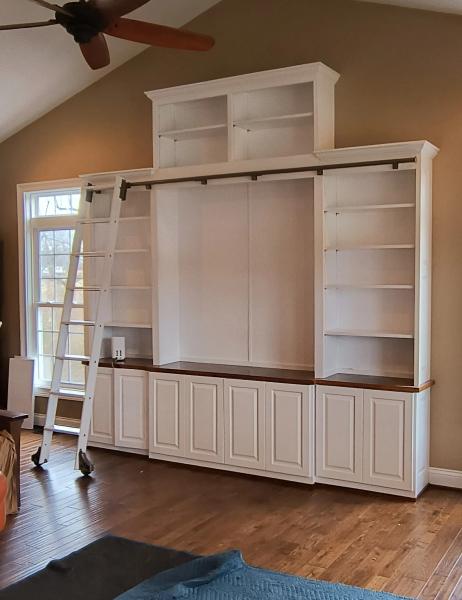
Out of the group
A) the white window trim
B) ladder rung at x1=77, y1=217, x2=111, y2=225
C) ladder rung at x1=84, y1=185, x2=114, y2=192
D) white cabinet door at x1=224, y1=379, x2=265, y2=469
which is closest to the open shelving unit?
white cabinet door at x1=224, y1=379, x2=265, y2=469

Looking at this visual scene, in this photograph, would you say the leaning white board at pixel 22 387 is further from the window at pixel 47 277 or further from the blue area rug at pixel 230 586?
the blue area rug at pixel 230 586

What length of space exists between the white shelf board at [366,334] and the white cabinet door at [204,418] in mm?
971

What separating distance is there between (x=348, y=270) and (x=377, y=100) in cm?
127

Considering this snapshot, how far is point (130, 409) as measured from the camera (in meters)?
5.93

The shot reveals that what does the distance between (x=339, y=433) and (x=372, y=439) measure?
0.80ft

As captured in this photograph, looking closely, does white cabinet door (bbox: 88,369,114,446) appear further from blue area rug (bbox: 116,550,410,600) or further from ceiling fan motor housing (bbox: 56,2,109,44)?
→ ceiling fan motor housing (bbox: 56,2,109,44)

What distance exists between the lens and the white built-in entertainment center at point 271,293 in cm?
492

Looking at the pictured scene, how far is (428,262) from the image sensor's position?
495 cm

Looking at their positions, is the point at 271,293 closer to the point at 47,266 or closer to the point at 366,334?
the point at 366,334

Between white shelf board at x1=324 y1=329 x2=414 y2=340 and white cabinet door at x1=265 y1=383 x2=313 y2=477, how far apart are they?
465 mm

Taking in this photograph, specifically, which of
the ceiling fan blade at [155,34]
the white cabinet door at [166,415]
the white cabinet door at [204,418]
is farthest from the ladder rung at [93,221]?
the ceiling fan blade at [155,34]

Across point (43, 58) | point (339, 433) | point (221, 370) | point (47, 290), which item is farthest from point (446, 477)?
point (43, 58)

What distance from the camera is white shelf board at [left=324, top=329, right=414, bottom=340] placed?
4.88 metres

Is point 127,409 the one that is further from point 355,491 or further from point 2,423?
point 355,491
